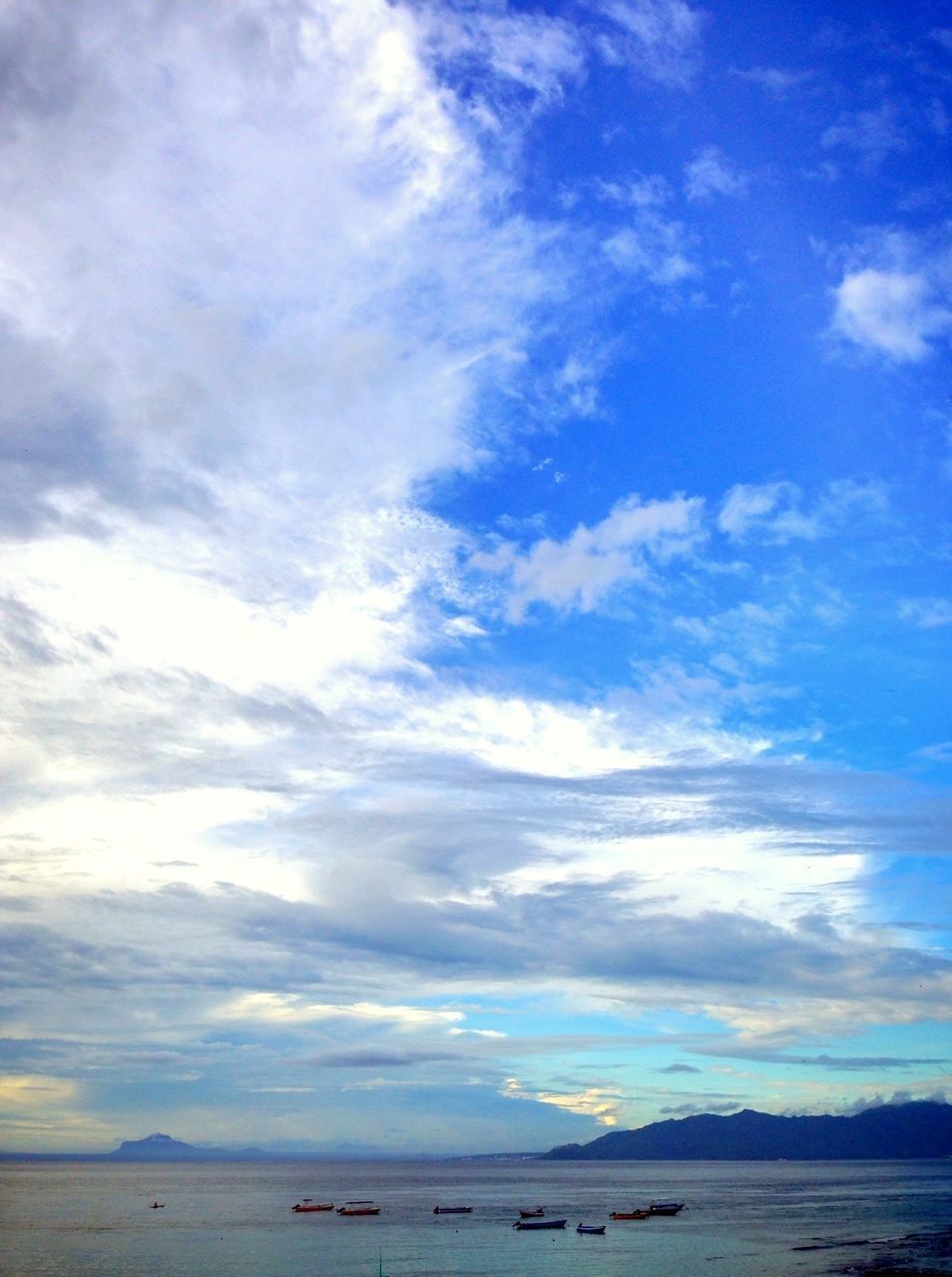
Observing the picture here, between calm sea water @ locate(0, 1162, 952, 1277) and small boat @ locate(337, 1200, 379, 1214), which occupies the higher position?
calm sea water @ locate(0, 1162, 952, 1277)

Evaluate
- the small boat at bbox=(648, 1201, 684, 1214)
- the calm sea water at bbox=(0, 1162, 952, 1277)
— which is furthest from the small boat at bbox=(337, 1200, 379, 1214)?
the small boat at bbox=(648, 1201, 684, 1214)

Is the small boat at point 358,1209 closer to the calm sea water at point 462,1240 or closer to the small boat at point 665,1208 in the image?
the calm sea water at point 462,1240

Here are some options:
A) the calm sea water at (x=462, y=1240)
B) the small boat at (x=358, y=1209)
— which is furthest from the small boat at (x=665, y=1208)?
the small boat at (x=358, y=1209)

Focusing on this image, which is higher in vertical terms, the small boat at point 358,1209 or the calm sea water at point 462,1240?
the calm sea water at point 462,1240

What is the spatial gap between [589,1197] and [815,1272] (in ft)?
417

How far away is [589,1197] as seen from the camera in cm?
19612

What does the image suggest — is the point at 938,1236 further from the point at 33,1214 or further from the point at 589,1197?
the point at 33,1214

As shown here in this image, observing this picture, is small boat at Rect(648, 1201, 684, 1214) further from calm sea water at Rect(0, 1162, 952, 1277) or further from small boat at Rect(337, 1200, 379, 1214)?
small boat at Rect(337, 1200, 379, 1214)

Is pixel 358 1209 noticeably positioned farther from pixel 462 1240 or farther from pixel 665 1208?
pixel 462 1240

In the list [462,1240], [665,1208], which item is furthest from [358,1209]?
[462,1240]

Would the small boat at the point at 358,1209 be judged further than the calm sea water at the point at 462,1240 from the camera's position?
Yes

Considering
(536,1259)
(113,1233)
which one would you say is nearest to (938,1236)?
(536,1259)

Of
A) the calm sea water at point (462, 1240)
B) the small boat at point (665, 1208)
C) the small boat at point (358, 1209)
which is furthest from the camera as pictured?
the small boat at point (358, 1209)

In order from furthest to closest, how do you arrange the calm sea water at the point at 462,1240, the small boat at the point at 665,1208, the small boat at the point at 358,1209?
the small boat at the point at 358,1209, the small boat at the point at 665,1208, the calm sea water at the point at 462,1240
